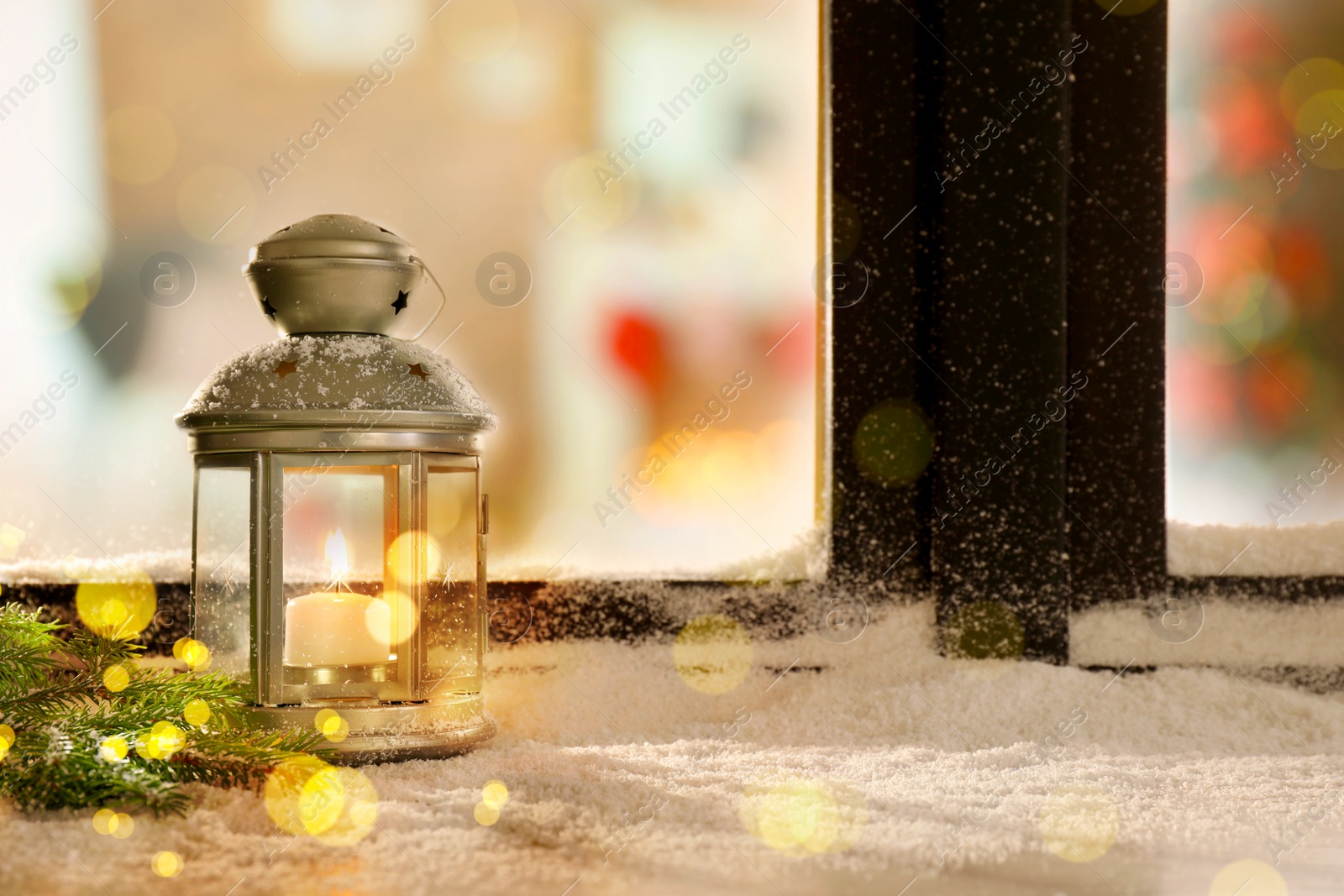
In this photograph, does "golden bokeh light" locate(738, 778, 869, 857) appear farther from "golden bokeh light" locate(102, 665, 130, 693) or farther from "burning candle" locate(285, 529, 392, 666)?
"golden bokeh light" locate(102, 665, 130, 693)

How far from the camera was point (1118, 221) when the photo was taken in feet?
5.55

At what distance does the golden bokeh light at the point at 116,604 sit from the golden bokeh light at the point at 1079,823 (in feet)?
4.13

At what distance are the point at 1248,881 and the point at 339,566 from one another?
973 mm

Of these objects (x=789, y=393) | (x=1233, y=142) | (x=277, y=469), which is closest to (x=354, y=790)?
(x=277, y=469)

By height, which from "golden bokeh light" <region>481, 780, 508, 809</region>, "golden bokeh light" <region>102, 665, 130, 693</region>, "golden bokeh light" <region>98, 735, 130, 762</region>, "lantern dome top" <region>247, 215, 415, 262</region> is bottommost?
"golden bokeh light" <region>481, 780, 508, 809</region>

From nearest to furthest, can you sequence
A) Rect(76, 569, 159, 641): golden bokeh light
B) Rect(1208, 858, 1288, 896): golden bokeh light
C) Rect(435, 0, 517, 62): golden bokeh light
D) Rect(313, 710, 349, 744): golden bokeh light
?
Rect(1208, 858, 1288, 896): golden bokeh light → Rect(313, 710, 349, 744): golden bokeh light → Rect(76, 569, 159, 641): golden bokeh light → Rect(435, 0, 517, 62): golden bokeh light

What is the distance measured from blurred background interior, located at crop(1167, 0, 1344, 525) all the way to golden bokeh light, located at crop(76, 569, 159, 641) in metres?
1.61

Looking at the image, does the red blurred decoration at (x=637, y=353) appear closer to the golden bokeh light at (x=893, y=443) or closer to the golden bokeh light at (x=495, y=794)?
the golden bokeh light at (x=893, y=443)

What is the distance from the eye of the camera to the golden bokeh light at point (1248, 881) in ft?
2.69

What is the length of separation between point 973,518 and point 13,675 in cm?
125

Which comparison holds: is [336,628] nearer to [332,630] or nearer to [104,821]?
[332,630]

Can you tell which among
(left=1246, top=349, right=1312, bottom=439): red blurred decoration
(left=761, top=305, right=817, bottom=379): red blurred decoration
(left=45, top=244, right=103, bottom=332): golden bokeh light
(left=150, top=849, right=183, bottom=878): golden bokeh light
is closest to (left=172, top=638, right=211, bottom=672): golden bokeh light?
(left=150, top=849, right=183, bottom=878): golden bokeh light

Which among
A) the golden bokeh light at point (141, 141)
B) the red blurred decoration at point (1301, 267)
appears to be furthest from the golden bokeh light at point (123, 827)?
the red blurred decoration at point (1301, 267)

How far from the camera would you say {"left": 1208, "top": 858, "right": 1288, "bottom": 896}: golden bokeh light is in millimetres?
820
